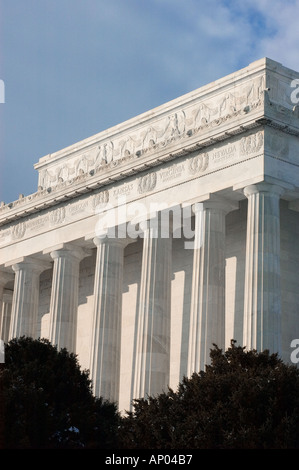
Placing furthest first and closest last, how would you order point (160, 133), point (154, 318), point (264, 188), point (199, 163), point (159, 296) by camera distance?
point (160, 133) → point (159, 296) → point (154, 318) → point (199, 163) → point (264, 188)

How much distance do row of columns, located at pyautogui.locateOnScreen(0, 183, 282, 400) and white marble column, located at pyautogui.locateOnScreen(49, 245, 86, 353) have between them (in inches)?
3.5

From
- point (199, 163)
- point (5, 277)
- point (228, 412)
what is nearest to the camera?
point (228, 412)

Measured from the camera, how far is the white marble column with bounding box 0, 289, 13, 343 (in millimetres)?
122625

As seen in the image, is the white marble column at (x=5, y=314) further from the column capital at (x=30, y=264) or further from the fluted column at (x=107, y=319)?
the fluted column at (x=107, y=319)

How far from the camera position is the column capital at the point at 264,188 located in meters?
86.8

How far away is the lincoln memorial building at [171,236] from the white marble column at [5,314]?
926 cm

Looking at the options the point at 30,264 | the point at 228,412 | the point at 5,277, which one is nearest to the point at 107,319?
the point at 30,264

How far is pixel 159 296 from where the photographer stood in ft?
309

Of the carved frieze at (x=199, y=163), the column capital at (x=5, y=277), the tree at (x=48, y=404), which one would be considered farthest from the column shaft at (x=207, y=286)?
the column capital at (x=5, y=277)

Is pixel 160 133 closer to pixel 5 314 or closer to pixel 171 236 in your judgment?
pixel 171 236

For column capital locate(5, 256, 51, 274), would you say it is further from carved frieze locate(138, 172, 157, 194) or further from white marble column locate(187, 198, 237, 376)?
white marble column locate(187, 198, 237, 376)

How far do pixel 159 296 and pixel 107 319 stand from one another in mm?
7099

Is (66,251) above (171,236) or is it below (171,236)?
above

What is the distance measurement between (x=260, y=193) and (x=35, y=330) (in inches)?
1299
